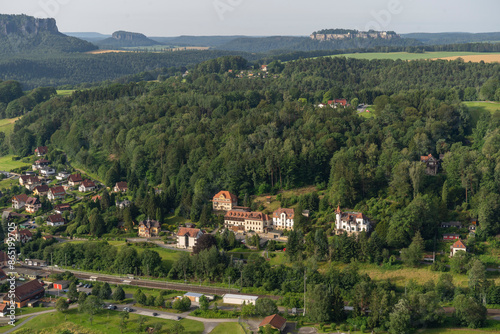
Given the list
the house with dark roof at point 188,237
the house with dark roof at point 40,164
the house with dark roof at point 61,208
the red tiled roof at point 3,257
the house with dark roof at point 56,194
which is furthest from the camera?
the house with dark roof at point 40,164

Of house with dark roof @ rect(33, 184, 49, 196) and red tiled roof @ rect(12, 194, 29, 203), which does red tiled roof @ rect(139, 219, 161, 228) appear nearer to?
red tiled roof @ rect(12, 194, 29, 203)

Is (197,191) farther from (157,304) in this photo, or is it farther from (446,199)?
(446,199)

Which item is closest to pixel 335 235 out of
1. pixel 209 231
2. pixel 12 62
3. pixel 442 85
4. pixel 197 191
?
pixel 209 231

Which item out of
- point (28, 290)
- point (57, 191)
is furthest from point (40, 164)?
point (28, 290)

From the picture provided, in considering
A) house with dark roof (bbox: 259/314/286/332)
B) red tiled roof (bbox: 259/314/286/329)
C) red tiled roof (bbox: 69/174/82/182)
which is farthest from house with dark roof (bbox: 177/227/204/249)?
red tiled roof (bbox: 69/174/82/182)

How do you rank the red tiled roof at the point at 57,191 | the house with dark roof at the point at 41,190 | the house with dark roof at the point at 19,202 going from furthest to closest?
1. the house with dark roof at the point at 41,190
2. the red tiled roof at the point at 57,191
3. the house with dark roof at the point at 19,202

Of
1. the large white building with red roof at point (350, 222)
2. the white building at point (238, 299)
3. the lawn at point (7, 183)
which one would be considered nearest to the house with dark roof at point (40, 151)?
the lawn at point (7, 183)

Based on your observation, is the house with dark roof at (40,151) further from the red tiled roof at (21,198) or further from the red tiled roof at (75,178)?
the red tiled roof at (21,198)
